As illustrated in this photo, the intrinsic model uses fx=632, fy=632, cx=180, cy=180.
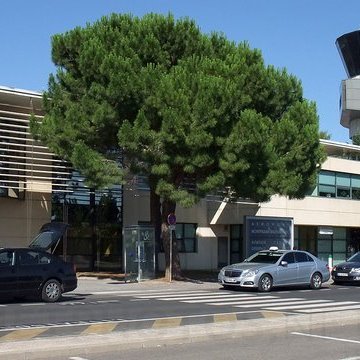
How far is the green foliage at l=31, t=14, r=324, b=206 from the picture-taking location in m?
23.1

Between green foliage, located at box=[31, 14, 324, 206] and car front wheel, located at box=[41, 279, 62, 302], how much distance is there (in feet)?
23.1

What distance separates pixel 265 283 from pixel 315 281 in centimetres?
302

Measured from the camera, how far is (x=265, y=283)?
→ 22.0m

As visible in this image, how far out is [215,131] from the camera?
23.7 metres

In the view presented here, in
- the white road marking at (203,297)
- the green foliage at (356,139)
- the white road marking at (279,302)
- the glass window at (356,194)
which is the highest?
the green foliage at (356,139)

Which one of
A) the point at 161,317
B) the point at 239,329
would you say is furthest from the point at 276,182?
the point at 239,329

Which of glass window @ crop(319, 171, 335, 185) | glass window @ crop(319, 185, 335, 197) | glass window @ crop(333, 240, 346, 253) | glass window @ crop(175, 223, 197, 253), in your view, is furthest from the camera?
glass window @ crop(333, 240, 346, 253)

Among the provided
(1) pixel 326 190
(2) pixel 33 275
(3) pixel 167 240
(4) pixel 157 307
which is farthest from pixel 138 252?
(1) pixel 326 190

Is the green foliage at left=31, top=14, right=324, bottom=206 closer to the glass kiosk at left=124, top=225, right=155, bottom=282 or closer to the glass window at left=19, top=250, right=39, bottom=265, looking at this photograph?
the glass kiosk at left=124, top=225, right=155, bottom=282

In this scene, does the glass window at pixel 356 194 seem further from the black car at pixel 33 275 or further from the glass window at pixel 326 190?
the black car at pixel 33 275

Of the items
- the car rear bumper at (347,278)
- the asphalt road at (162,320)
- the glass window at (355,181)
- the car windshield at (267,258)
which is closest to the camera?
the asphalt road at (162,320)

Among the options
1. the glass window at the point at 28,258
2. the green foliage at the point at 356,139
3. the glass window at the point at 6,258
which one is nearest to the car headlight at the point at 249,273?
the glass window at the point at 28,258

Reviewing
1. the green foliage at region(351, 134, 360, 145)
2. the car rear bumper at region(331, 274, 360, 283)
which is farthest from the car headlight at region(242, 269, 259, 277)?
the green foliage at region(351, 134, 360, 145)

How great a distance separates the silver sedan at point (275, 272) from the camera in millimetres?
21859
